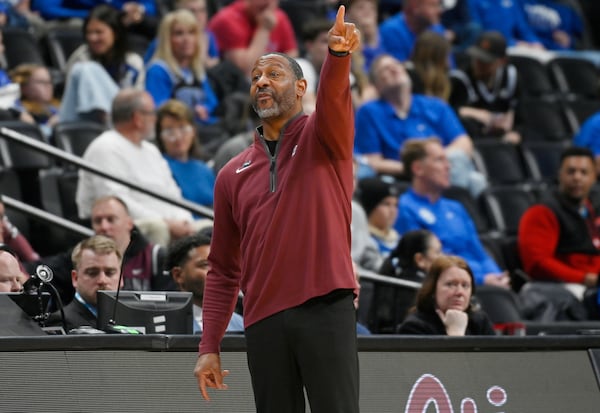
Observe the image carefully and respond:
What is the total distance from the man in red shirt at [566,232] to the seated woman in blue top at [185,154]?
7.74 ft

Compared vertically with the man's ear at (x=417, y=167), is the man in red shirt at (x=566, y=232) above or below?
below

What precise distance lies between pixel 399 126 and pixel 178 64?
1.81 m

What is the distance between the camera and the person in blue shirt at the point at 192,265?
688 cm

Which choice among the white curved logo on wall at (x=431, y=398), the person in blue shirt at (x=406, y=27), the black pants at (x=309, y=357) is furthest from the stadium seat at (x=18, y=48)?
the black pants at (x=309, y=357)

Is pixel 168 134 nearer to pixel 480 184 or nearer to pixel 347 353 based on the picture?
pixel 480 184

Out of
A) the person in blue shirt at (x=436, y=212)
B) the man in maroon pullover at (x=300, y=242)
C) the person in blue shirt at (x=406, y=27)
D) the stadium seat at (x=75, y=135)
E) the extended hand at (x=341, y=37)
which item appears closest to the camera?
the extended hand at (x=341, y=37)

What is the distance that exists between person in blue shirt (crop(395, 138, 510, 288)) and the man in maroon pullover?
5109 mm

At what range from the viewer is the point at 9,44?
1037 cm

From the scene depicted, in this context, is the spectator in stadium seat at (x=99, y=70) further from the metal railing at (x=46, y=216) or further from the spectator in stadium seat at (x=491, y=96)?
the spectator in stadium seat at (x=491, y=96)

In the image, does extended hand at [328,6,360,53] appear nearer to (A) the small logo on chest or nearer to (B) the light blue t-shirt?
(A) the small logo on chest

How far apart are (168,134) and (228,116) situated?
1.43m

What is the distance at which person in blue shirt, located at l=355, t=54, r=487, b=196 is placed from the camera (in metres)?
10.5

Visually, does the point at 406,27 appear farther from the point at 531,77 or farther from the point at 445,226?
the point at 445,226

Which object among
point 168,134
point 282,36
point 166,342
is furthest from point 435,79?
point 166,342
